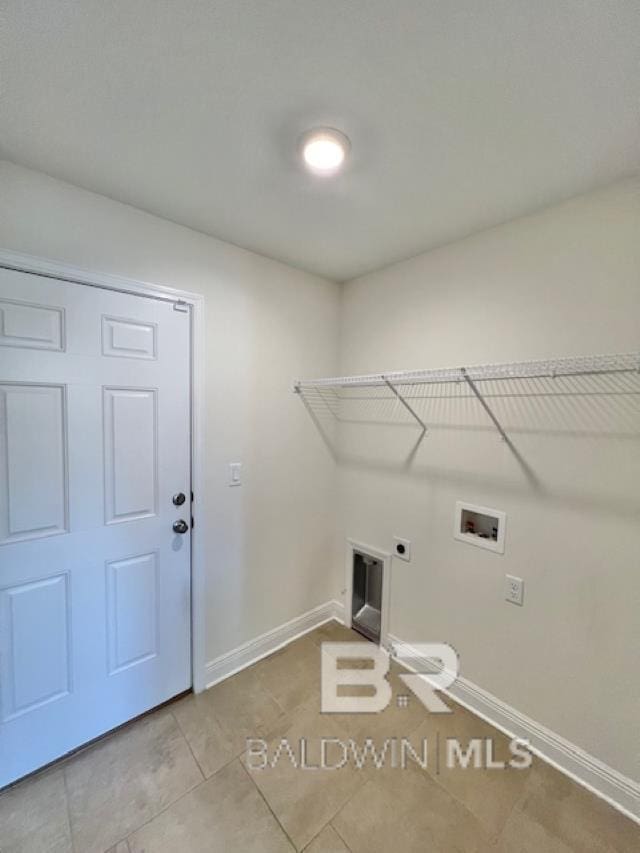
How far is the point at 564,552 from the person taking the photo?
149cm

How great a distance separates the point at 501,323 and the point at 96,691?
2.51 m

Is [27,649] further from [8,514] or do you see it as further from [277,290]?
[277,290]

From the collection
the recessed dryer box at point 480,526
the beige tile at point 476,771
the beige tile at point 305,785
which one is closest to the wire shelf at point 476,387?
the recessed dryer box at point 480,526

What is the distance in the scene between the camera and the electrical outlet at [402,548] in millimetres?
2080

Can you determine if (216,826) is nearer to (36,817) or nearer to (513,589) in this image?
(36,817)

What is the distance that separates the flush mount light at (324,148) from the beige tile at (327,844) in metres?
2.37

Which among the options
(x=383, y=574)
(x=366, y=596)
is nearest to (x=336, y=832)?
(x=383, y=574)

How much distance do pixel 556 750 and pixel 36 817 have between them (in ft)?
6.76

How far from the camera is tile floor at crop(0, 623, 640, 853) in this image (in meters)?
1.23

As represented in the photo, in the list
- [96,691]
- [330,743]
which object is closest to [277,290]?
[96,691]

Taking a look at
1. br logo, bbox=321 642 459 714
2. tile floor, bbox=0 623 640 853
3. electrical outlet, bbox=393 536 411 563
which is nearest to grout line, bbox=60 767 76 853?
tile floor, bbox=0 623 640 853

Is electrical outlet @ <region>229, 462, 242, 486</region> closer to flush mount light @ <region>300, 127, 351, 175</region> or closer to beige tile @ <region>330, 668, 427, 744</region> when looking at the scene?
beige tile @ <region>330, 668, 427, 744</region>

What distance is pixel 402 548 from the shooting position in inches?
83.0

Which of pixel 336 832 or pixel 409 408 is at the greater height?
pixel 409 408
